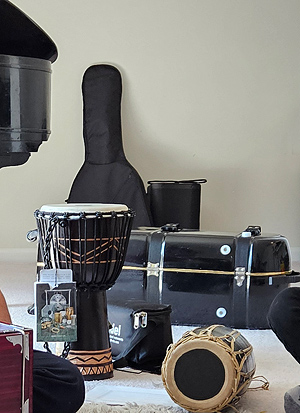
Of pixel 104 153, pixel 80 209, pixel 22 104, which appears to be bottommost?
pixel 80 209

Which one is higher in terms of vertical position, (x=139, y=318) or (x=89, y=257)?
(x=89, y=257)

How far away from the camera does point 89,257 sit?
7.79 ft

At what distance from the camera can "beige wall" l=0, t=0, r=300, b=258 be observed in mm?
5051

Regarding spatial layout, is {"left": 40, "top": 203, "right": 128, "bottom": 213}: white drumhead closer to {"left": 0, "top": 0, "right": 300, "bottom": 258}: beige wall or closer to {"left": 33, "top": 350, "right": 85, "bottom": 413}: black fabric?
{"left": 33, "top": 350, "right": 85, "bottom": 413}: black fabric

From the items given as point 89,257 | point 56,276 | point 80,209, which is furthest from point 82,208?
point 56,276

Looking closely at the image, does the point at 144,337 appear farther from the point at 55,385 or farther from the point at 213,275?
the point at 55,385

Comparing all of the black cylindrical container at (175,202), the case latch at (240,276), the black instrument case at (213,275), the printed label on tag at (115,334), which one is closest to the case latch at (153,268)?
the black instrument case at (213,275)

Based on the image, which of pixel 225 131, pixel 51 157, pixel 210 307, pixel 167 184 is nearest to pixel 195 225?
pixel 167 184

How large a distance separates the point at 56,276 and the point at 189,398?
0.54m

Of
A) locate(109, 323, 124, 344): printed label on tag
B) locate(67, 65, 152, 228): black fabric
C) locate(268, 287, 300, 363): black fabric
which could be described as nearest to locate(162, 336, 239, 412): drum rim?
locate(268, 287, 300, 363): black fabric

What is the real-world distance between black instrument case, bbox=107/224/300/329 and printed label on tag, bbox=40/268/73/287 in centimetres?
102

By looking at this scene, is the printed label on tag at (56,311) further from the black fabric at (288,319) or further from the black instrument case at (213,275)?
the black instrument case at (213,275)

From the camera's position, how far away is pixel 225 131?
203 inches

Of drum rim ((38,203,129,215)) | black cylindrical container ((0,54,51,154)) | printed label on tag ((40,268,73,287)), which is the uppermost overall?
black cylindrical container ((0,54,51,154))
